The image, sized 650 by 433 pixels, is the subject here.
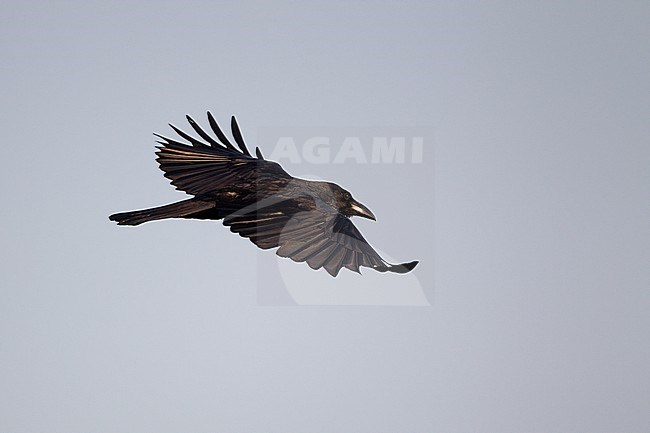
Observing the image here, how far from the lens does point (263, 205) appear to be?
1229 cm

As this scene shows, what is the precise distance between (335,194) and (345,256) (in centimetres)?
325

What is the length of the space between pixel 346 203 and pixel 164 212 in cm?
317

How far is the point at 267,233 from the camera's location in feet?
37.4

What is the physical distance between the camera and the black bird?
11.0 metres

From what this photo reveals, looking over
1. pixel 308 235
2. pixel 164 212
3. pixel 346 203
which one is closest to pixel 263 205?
pixel 308 235

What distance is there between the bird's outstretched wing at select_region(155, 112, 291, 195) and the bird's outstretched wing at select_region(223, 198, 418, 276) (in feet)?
3.53

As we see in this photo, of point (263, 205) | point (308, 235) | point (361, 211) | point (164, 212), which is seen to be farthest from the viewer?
point (361, 211)

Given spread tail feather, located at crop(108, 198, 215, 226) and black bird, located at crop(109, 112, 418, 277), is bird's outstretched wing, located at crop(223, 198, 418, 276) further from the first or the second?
spread tail feather, located at crop(108, 198, 215, 226)

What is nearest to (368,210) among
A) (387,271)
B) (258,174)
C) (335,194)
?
(335,194)

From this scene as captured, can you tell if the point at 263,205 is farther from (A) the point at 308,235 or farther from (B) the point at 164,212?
(B) the point at 164,212

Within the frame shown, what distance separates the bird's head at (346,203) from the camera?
13995 millimetres

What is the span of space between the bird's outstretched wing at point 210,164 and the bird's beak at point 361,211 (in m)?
1.61

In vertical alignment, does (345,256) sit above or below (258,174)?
below

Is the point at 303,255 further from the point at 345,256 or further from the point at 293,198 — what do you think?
the point at 293,198
